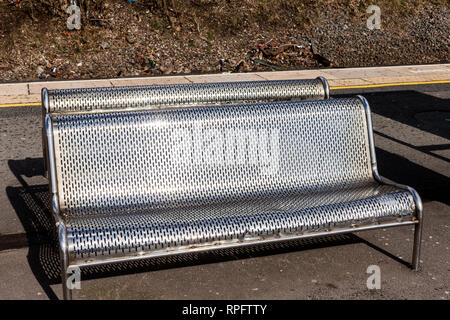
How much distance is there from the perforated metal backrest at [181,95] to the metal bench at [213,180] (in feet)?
1.50

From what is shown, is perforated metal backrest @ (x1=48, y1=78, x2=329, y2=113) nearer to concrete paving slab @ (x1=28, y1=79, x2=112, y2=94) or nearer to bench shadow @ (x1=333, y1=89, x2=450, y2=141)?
bench shadow @ (x1=333, y1=89, x2=450, y2=141)

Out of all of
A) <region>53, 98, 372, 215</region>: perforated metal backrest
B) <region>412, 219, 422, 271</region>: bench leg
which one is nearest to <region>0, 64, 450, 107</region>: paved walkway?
<region>53, 98, 372, 215</region>: perforated metal backrest

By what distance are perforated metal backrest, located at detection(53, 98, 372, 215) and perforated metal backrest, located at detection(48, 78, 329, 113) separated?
47cm

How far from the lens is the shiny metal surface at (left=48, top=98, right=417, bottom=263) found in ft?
12.6

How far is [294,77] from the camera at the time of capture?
419 inches

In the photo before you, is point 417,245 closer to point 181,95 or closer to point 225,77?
point 181,95

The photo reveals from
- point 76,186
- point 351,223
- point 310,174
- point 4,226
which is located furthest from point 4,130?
point 351,223

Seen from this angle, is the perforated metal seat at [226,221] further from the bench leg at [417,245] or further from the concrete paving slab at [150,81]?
the concrete paving slab at [150,81]

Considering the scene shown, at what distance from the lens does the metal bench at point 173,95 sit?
4.80 meters

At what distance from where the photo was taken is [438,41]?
45.6 ft

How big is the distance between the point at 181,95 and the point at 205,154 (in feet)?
2.38

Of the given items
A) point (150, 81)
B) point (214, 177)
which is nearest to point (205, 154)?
point (214, 177)

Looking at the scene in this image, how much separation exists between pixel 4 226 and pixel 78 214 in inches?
47.2
